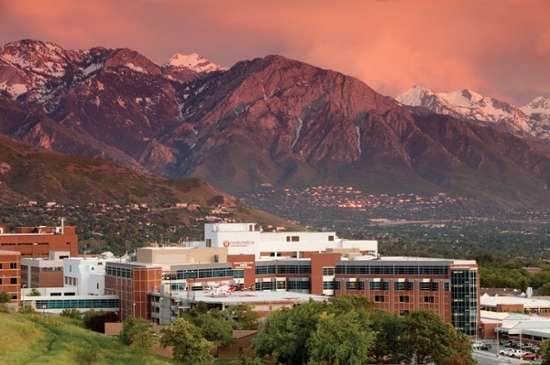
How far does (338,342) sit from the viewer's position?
11788 centimetres

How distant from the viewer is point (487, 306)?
182000mm

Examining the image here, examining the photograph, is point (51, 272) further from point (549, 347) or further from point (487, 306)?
point (549, 347)

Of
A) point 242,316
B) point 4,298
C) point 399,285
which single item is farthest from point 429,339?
point 4,298

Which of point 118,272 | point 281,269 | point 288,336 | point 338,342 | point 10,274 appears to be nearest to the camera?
point 338,342

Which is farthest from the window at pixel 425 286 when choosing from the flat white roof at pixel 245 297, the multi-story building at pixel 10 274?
the multi-story building at pixel 10 274

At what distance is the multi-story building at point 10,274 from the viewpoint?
16088 centimetres

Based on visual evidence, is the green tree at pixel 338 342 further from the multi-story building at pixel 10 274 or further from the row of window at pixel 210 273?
the multi-story building at pixel 10 274

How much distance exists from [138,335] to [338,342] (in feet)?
56.8

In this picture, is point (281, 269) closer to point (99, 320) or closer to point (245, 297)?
point (245, 297)

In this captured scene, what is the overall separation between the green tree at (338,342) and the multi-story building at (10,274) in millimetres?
52425

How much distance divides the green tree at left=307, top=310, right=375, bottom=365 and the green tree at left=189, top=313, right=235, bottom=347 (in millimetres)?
9562

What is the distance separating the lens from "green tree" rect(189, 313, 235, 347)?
124562 mm

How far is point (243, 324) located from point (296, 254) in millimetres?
61538

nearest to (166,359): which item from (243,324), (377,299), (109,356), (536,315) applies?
(109,356)
